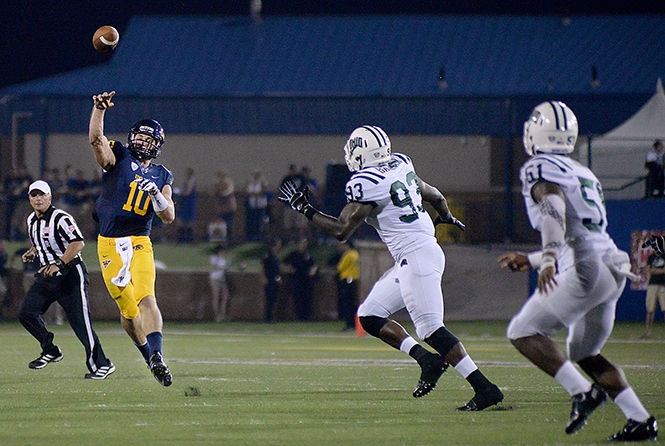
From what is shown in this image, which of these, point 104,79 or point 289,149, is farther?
point 104,79

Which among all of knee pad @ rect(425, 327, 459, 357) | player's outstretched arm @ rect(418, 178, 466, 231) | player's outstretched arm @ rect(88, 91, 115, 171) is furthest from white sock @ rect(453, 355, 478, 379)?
player's outstretched arm @ rect(88, 91, 115, 171)

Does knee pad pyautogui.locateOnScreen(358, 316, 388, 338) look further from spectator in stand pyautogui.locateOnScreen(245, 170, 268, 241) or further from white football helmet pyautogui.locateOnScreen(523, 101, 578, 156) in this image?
spectator in stand pyautogui.locateOnScreen(245, 170, 268, 241)

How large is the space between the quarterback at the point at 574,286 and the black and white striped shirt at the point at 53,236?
5.79m

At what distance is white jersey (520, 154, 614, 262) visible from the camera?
260 inches

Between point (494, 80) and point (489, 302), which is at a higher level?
point (494, 80)

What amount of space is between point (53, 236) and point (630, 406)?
6535 mm

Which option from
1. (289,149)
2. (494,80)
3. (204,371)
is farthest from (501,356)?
(494,80)

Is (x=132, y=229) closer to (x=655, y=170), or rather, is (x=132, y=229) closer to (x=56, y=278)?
(x=56, y=278)

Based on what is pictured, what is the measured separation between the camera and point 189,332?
2011cm

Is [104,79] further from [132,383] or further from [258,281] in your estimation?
[132,383]

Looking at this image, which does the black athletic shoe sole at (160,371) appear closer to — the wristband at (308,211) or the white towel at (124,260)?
the white towel at (124,260)

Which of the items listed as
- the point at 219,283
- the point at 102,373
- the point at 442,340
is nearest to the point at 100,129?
the point at 102,373

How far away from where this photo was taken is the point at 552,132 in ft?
22.7

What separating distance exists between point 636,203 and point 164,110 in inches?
388
